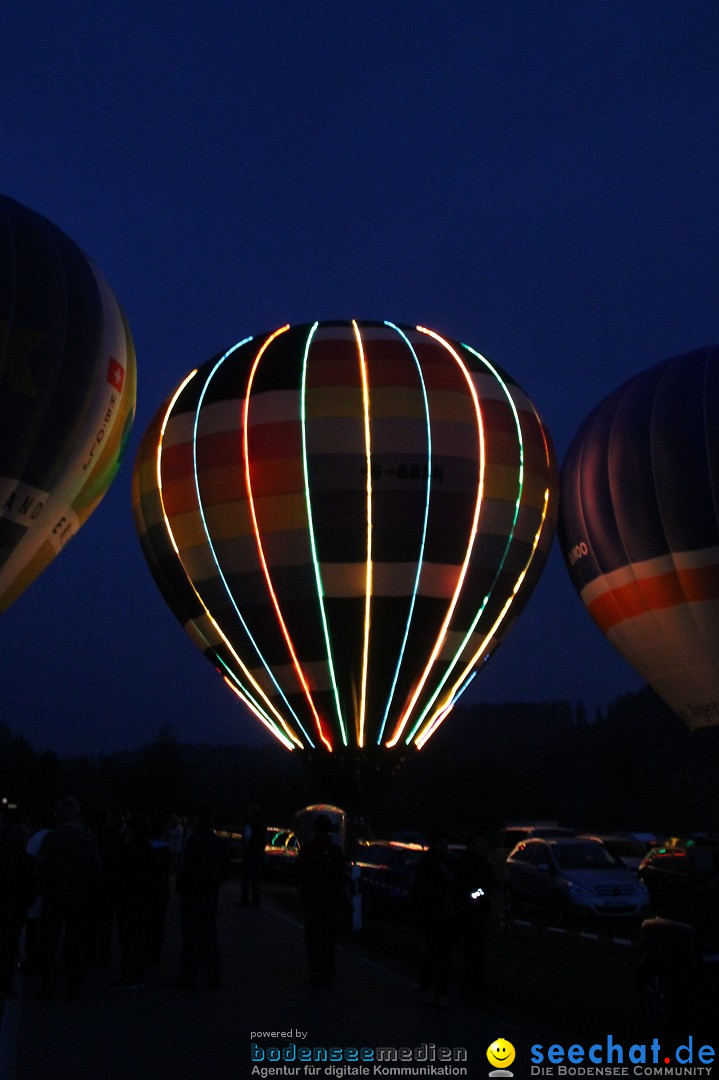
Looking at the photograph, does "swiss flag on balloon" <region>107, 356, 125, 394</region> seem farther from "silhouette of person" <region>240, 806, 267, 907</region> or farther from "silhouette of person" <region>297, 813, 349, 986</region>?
"silhouette of person" <region>297, 813, 349, 986</region>

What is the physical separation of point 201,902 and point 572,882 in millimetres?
8179

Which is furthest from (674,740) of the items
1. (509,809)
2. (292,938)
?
(292,938)

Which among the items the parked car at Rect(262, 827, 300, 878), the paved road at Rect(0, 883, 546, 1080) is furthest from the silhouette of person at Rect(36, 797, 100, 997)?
the parked car at Rect(262, 827, 300, 878)

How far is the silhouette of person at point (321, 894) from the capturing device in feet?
35.2

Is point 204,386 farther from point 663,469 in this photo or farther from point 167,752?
point 167,752

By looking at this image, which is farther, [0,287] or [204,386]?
[204,386]

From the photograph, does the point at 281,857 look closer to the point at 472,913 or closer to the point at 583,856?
the point at 583,856

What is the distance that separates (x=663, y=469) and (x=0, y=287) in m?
15.2

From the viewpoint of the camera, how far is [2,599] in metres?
24.0

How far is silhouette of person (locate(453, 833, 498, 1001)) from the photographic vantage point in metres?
9.80

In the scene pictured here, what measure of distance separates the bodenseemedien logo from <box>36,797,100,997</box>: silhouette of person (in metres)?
3.75

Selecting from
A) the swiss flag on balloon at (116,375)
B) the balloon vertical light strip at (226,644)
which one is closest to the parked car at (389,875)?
the balloon vertical light strip at (226,644)

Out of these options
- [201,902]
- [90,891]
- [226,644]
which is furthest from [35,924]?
[226,644]

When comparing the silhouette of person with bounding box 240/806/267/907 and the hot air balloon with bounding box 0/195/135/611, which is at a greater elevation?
the hot air balloon with bounding box 0/195/135/611
